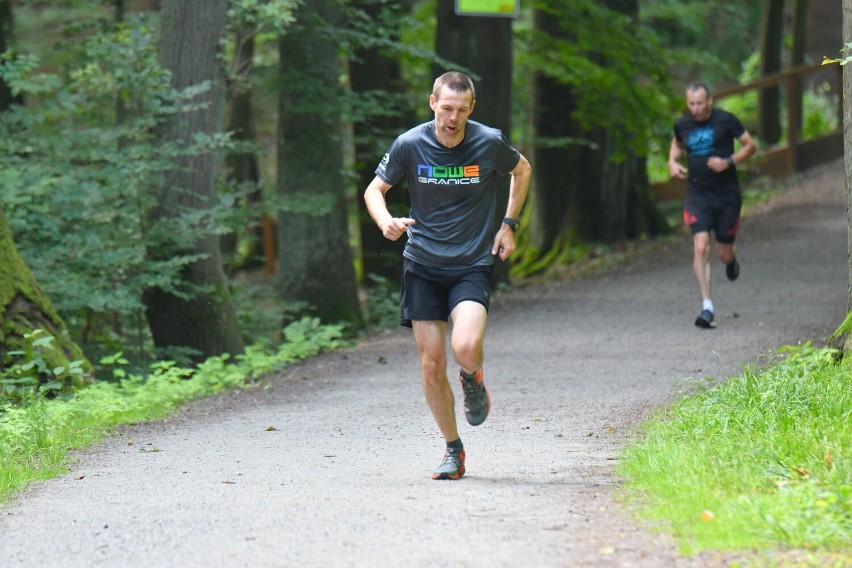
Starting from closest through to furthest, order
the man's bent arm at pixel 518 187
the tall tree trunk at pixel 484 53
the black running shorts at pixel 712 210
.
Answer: the man's bent arm at pixel 518 187, the black running shorts at pixel 712 210, the tall tree trunk at pixel 484 53

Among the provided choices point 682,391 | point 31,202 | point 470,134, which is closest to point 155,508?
point 470,134

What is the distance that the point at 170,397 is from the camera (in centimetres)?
A: 1057

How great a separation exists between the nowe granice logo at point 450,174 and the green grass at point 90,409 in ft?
8.94

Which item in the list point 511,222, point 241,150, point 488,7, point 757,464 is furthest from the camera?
point 488,7

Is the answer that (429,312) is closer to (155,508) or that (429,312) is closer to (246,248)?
(155,508)

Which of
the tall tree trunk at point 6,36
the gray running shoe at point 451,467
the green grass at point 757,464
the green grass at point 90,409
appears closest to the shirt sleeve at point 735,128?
the green grass at point 757,464

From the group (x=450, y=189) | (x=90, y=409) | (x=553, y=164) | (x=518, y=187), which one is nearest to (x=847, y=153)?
(x=518, y=187)

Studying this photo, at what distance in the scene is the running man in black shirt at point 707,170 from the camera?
12312 millimetres

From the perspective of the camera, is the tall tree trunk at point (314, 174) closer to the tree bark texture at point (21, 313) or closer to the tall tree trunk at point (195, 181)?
the tall tree trunk at point (195, 181)

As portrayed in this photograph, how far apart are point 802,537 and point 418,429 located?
4.31 m

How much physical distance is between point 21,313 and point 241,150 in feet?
14.5

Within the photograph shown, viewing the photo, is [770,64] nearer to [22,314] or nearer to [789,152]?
[789,152]

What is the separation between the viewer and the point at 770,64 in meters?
26.0

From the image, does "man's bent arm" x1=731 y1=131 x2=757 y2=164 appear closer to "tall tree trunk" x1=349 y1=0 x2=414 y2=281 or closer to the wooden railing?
"tall tree trunk" x1=349 y1=0 x2=414 y2=281
